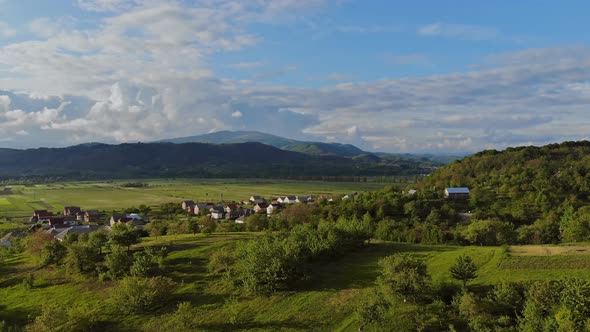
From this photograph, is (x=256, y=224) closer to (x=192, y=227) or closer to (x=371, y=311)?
(x=192, y=227)

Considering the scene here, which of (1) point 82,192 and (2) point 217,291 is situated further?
(1) point 82,192

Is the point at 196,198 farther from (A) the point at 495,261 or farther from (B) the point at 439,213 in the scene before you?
(A) the point at 495,261

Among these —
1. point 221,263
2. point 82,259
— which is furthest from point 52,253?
point 221,263

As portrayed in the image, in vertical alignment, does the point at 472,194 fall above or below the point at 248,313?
above

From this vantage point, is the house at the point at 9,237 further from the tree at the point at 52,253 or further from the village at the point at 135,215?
the tree at the point at 52,253

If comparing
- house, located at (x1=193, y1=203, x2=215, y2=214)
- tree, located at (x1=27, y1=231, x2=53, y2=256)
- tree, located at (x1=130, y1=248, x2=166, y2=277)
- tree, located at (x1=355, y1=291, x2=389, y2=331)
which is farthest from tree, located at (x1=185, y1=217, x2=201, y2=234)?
house, located at (x1=193, y1=203, x2=215, y2=214)

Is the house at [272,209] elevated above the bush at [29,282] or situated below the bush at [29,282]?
above

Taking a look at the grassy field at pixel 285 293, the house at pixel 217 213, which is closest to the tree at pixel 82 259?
the grassy field at pixel 285 293

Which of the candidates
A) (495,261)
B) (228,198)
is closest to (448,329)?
(495,261)
